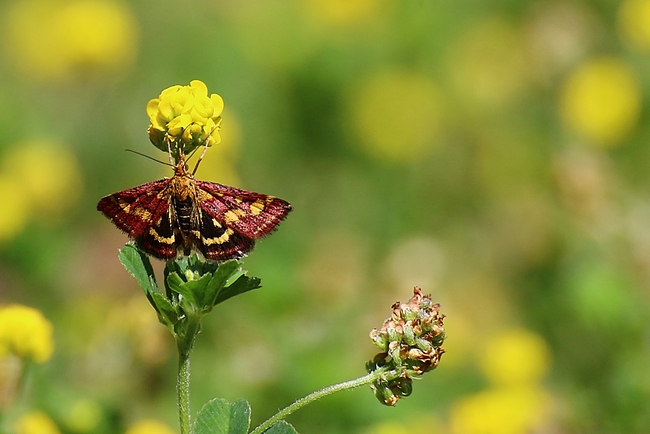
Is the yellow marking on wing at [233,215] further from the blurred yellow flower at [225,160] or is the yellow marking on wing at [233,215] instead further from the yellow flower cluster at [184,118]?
the blurred yellow flower at [225,160]

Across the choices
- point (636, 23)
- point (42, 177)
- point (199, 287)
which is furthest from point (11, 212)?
point (636, 23)

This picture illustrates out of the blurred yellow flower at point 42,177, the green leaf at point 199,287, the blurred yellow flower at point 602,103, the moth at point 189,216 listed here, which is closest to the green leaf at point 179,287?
the green leaf at point 199,287

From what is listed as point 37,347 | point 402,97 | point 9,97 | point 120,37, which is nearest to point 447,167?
point 402,97

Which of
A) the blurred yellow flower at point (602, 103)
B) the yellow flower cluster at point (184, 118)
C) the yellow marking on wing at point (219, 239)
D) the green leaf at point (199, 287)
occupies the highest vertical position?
the blurred yellow flower at point (602, 103)

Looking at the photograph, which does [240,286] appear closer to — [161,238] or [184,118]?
[161,238]

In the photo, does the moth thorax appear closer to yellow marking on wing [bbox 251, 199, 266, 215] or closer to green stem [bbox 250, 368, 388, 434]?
yellow marking on wing [bbox 251, 199, 266, 215]

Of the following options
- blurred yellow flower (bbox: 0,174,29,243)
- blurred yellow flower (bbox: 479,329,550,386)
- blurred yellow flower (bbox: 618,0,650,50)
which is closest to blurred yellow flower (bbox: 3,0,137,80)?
blurred yellow flower (bbox: 0,174,29,243)
